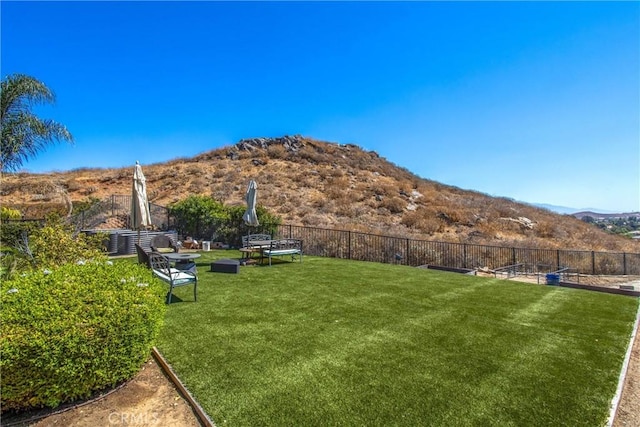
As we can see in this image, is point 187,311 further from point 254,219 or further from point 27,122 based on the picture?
point 27,122

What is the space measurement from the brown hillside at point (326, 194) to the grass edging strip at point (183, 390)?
14595 mm

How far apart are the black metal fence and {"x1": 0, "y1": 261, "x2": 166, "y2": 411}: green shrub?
9.74 m

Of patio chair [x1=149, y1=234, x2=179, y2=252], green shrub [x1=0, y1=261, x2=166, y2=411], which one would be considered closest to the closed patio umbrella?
patio chair [x1=149, y1=234, x2=179, y2=252]

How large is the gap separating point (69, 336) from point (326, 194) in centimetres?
2480

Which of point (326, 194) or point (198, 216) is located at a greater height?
point (326, 194)

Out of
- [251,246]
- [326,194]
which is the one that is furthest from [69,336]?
[326,194]

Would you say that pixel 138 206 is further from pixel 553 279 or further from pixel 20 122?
pixel 553 279

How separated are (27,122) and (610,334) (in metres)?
16.3

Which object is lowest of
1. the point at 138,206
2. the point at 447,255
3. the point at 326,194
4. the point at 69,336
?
the point at 447,255

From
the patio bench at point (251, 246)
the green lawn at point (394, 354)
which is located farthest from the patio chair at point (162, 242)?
the green lawn at point (394, 354)

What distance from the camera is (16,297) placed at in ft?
10.9

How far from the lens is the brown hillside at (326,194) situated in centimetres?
2088

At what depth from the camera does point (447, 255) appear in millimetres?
13062

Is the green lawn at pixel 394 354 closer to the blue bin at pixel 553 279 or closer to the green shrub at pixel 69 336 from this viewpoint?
the green shrub at pixel 69 336
